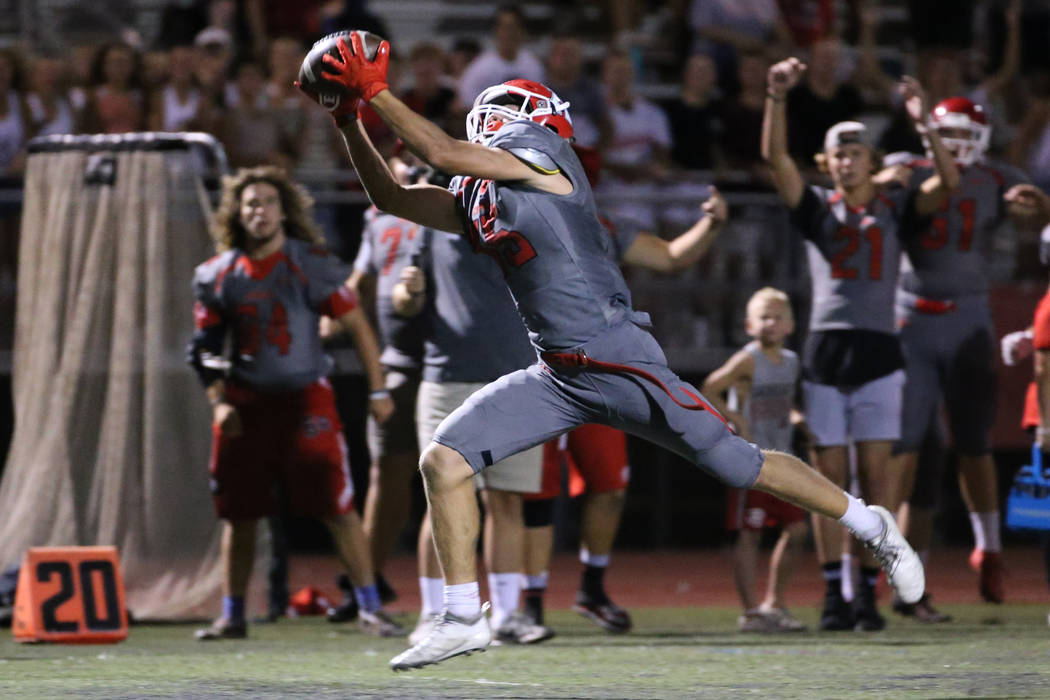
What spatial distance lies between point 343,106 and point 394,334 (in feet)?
9.69

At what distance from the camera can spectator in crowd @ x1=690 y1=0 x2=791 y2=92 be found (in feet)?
43.8

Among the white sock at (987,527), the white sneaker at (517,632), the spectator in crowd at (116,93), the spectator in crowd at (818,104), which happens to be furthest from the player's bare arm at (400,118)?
the spectator in crowd at (818,104)

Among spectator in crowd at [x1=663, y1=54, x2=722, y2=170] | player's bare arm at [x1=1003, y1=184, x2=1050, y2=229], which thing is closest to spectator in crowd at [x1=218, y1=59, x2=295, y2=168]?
spectator in crowd at [x1=663, y1=54, x2=722, y2=170]

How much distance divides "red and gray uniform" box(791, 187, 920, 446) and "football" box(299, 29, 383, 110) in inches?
131

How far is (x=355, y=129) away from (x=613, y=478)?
311cm

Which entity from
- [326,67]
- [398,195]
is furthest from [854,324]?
[326,67]

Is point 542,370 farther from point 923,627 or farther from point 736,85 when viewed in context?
point 736,85

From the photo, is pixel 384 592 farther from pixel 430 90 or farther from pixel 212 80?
pixel 212 80

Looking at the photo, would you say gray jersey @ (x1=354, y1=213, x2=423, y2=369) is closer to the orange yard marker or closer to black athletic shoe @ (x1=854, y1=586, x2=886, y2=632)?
the orange yard marker

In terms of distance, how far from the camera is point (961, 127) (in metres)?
8.59

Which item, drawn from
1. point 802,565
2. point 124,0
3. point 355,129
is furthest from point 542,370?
point 124,0

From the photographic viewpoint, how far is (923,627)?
812cm

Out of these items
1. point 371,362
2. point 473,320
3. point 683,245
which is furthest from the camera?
point 371,362

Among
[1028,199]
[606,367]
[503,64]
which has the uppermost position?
[503,64]
